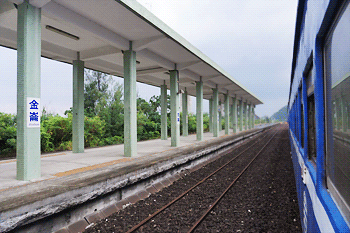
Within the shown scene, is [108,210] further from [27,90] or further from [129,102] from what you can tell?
[129,102]

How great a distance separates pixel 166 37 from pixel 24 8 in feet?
15.7

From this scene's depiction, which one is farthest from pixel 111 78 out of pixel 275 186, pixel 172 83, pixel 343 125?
pixel 343 125

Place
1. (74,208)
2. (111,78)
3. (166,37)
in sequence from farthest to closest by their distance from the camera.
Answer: (111,78), (166,37), (74,208)

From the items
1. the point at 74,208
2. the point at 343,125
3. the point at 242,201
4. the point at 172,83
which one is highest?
the point at 172,83

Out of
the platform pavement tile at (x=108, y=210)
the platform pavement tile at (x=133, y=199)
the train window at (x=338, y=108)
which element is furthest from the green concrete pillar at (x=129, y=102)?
the train window at (x=338, y=108)

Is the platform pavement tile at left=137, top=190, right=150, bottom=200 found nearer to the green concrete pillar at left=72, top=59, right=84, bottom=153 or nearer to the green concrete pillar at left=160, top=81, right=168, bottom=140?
the green concrete pillar at left=72, top=59, right=84, bottom=153

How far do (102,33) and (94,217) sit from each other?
608 cm

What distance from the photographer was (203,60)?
12516 mm

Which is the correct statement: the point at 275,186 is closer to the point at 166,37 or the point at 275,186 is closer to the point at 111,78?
the point at 166,37

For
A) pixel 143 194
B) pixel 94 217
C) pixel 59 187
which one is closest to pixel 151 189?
pixel 143 194

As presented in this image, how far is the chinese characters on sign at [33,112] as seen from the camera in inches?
220

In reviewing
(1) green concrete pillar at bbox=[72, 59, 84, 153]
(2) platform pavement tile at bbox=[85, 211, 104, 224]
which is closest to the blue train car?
(2) platform pavement tile at bbox=[85, 211, 104, 224]

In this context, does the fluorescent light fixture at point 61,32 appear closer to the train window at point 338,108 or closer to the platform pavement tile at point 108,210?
the platform pavement tile at point 108,210

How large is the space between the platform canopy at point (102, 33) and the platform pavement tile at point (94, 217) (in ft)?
16.8
